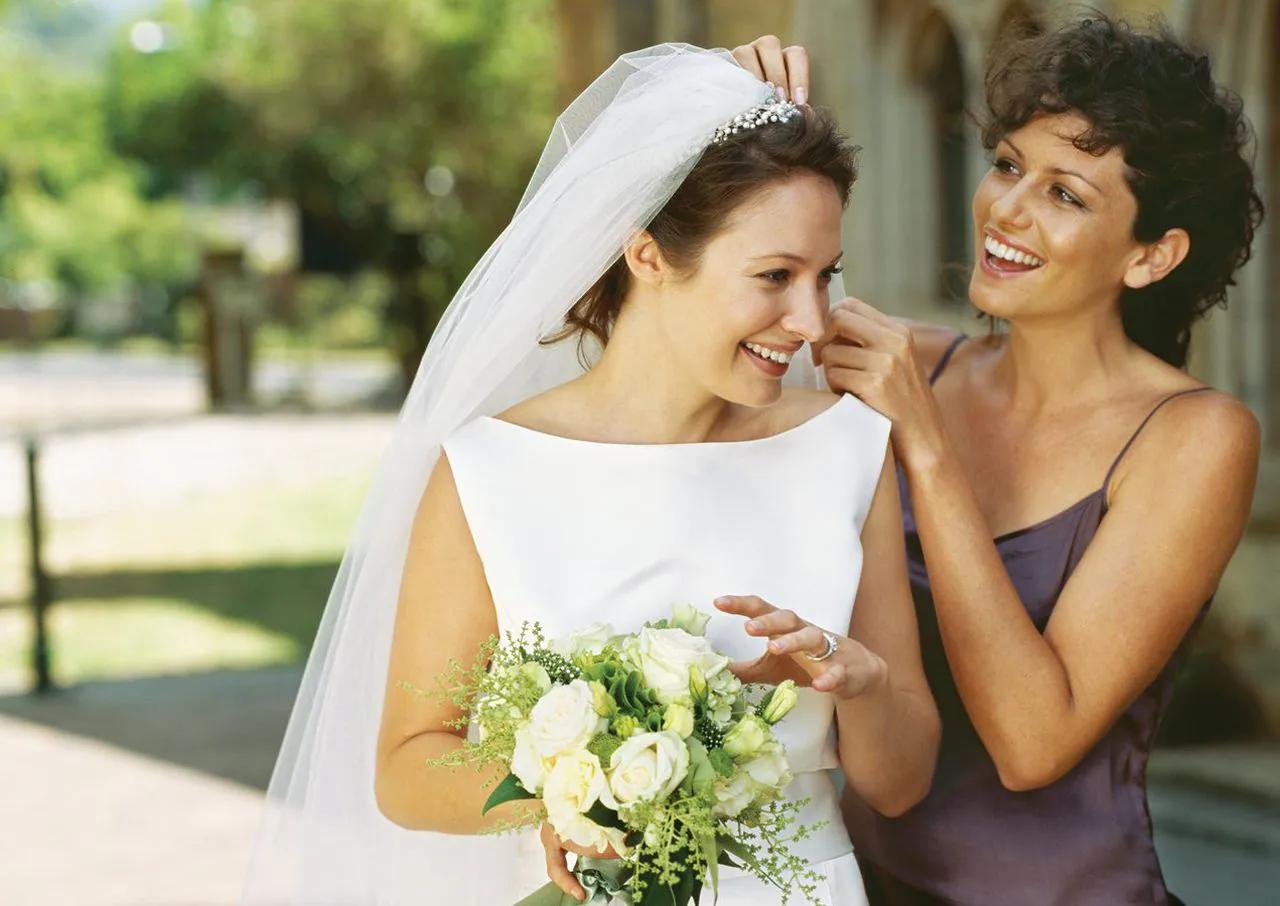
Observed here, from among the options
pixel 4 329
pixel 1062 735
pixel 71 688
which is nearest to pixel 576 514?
pixel 1062 735

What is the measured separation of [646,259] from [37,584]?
668 cm

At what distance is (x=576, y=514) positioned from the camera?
103 inches

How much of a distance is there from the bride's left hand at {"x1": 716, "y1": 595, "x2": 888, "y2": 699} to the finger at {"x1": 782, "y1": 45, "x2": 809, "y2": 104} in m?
0.90

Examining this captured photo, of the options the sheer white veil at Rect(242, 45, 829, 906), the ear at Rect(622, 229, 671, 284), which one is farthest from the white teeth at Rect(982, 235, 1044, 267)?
the ear at Rect(622, 229, 671, 284)

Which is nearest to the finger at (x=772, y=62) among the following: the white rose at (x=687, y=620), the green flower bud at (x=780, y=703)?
the white rose at (x=687, y=620)

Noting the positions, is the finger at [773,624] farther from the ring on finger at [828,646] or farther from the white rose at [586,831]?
the white rose at [586,831]

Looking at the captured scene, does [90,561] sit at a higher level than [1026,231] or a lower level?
lower

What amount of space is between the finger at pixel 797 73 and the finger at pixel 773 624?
92 centimetres

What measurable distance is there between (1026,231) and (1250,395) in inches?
146

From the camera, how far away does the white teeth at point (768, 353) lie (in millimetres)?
2500

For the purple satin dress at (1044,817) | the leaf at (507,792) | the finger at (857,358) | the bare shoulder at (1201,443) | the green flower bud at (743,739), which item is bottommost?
the purple satin dress at (1044,817)

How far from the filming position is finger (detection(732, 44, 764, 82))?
279cm

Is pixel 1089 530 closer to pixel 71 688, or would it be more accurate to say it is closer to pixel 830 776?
pixel 830 776

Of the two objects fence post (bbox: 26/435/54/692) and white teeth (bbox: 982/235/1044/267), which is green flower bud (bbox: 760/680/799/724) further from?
fence post (bbox: 26/435/54/692)
